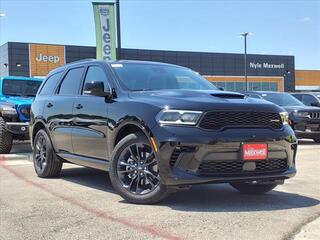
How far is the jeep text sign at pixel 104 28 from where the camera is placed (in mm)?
17828

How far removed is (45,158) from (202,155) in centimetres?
359

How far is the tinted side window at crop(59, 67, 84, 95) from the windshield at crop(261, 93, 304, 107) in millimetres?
9333

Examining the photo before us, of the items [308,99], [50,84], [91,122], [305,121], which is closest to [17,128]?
[50,84]

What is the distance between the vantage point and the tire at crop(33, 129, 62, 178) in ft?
27.1

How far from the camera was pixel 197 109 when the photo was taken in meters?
5.66

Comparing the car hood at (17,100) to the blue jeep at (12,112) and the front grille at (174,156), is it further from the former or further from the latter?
the front grille at (174,156)

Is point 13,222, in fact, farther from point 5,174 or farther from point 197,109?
point 5,174

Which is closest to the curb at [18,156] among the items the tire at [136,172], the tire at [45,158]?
the tire at [45,158]

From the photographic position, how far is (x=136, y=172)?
6.07m

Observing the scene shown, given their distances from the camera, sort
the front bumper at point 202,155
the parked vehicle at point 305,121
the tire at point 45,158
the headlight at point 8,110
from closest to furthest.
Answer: the front bumper at point 202,155
the tire at point 45,158
the headlight at point 8,110
the parked vehicle at point 305,121

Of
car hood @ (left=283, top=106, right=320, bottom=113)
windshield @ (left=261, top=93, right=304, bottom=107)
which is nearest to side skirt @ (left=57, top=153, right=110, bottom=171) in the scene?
car hood @ (left=283, top=106, right=320, bottom=113)

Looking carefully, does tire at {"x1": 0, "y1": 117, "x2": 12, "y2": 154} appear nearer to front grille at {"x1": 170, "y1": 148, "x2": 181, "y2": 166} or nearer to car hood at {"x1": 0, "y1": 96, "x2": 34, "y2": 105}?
car hood at {"x1": 0, "y1": 96, "x2": 34, "y2": 105}

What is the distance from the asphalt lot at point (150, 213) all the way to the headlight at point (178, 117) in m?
0.94

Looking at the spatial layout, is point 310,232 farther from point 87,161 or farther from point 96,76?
point 96,76
